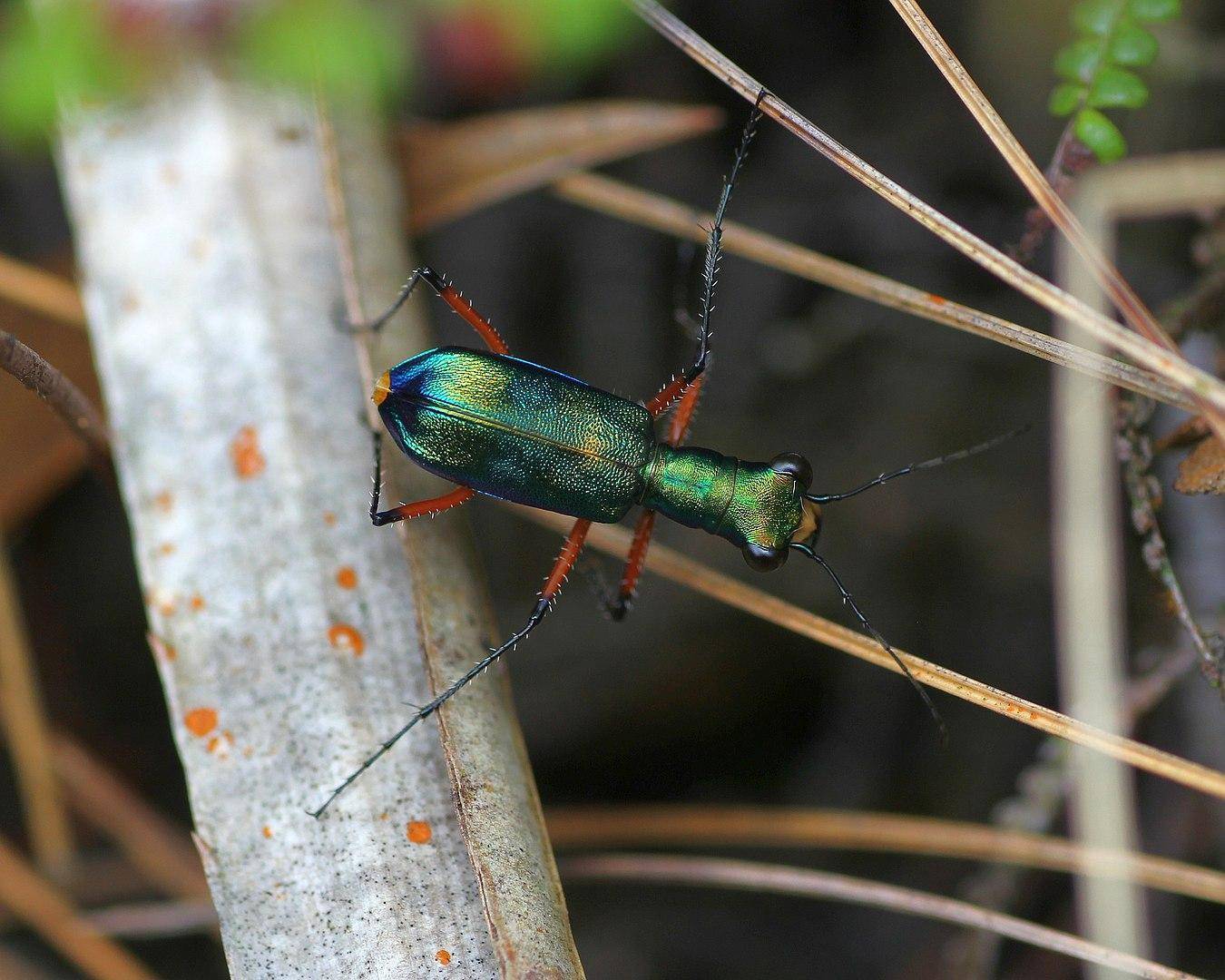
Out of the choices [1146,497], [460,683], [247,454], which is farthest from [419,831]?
[1146,497]

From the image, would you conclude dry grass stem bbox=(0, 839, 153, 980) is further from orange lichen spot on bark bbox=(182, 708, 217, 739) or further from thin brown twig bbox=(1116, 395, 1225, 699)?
thin brown twig bbox=(1116, 395, 1225, 699)

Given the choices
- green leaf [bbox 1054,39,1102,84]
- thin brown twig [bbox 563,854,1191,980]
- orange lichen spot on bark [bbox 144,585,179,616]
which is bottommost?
thin brown twig [bbox 563,854,1191,980]

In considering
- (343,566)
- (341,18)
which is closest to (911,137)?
(341,18)

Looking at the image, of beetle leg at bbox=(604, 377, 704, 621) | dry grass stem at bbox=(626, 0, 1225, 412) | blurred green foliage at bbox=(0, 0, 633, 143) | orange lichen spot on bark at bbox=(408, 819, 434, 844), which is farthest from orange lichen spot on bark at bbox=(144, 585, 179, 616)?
dry grass stem at bbox=(626, 0, 1225, 412)

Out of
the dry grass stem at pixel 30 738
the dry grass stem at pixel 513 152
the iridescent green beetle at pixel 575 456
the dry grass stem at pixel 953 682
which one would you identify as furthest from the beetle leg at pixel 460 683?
the dry grass stem at pixel 30 738

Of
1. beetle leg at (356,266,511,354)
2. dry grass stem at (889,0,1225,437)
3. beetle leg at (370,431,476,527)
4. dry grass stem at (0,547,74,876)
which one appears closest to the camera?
dry grass stem at (889,0,1225,437)

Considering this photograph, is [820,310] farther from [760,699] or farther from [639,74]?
[760,699]
